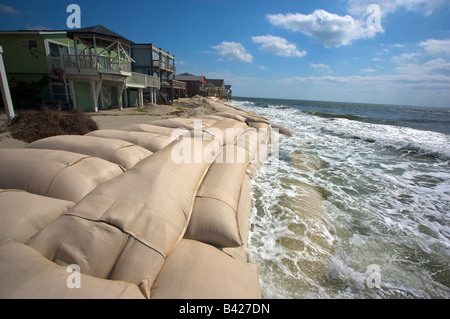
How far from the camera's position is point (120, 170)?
2.93 m

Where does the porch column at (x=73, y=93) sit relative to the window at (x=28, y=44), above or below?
below

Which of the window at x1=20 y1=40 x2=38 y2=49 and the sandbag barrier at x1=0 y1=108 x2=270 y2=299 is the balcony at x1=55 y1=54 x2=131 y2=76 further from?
the sandbag barrier at x1=0 y1=108 x2=270 y2=299

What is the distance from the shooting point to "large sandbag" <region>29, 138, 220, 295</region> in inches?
62.8

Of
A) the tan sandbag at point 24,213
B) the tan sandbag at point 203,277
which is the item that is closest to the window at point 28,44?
the tan sandbag at point 24,213

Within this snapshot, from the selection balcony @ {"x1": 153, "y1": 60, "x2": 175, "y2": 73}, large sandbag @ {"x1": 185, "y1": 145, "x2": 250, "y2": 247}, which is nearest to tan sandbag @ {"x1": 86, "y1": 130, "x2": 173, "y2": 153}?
large sandbag @ {"x1": 185, "y1": 145, "x2": 250, "y2": 247}

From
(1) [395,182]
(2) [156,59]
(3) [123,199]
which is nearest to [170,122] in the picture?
(3) [123,199]

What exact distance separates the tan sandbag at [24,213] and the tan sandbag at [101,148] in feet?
3.85

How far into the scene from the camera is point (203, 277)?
1.68m

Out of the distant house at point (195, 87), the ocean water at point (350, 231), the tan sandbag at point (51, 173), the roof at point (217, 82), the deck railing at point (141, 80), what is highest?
the roof at point (217, 82)

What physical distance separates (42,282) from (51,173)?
1.59 m

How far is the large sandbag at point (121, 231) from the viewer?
62.8 inches

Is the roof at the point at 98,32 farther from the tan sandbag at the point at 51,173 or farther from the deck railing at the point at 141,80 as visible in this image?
the tan sandbag at the point at 51,173

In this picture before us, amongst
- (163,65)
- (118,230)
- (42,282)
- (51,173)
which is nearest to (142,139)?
(51,173)
